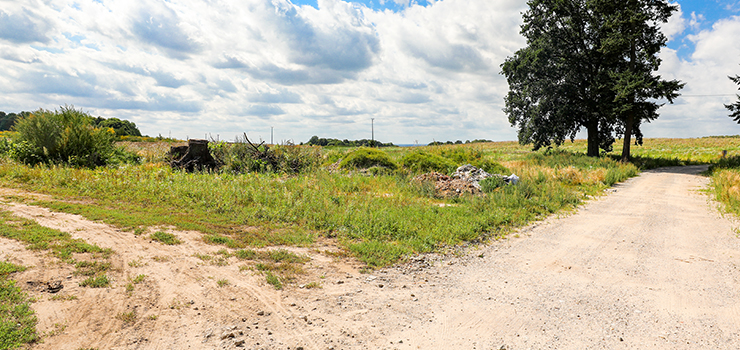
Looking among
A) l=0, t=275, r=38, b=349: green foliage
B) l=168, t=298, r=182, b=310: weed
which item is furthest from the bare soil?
l=0, t=275, r=38, b=349: green foliage

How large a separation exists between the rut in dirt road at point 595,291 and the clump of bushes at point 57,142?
52.1 feet

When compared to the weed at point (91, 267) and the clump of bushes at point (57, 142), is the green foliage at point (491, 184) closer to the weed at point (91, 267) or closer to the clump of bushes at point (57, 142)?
the weed at point (91, 267)

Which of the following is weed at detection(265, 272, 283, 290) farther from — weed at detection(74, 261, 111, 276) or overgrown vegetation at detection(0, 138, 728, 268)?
weed at detection(74, 261, 111, 276)

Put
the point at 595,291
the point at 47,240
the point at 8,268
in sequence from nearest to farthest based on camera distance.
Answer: the point at 8,268 < the point at 595,291 < the point at 47,240

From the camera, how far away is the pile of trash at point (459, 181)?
38.5 feet

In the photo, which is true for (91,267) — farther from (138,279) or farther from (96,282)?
(138,279)

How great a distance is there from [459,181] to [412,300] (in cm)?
849

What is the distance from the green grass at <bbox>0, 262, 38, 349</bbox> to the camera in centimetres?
340

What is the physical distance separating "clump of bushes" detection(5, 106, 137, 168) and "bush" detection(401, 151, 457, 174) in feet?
42.4

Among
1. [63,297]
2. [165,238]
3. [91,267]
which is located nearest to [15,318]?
[63,297]

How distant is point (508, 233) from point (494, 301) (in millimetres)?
3665

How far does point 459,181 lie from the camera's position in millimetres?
12711

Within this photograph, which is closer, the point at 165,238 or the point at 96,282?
the point at 96,282

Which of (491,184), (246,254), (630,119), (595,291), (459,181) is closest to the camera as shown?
(595,291)
